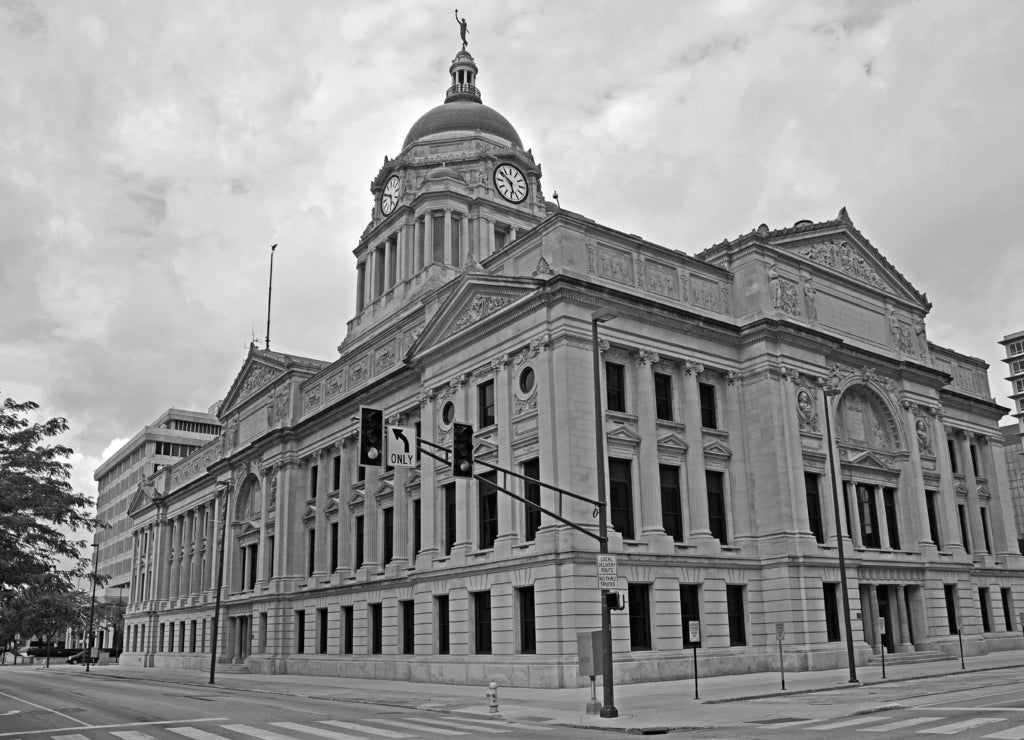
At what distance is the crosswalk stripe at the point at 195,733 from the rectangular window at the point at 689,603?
69.9ft

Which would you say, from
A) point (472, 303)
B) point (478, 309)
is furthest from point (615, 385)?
point (472, 303)

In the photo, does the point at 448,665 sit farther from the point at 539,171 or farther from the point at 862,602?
the point at 539,171

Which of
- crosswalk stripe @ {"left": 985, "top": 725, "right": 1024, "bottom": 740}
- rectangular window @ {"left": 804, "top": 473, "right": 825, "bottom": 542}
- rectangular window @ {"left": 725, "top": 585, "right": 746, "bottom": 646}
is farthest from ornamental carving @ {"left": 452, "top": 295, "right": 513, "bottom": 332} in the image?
crosswalk stripe @ {"left": 985, "top": 725, "right": 1024, "bottom": 740}

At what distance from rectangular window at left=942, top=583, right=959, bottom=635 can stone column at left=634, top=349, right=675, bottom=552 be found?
17.7 m

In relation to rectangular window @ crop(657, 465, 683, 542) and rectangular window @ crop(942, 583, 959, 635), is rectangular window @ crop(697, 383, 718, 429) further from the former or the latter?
rectangular window @ crop(942, 583, 959, 635)

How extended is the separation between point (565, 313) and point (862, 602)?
63.8 feet

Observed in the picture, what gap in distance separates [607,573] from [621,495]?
14.1 metres

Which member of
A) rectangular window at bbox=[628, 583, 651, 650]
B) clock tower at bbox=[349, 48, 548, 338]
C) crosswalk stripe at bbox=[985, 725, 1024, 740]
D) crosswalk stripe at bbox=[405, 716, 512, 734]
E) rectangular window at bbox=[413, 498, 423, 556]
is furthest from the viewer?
clock tower at bbox=[349, 48, 548, 338]

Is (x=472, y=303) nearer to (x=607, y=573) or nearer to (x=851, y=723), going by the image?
(x=607, y=573)

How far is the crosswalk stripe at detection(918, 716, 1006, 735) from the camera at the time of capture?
1620 cm

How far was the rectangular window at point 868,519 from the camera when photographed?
43.4 m

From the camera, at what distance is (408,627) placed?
147ft

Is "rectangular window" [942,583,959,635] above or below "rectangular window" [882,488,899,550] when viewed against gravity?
below

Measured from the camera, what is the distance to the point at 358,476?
51.7m
